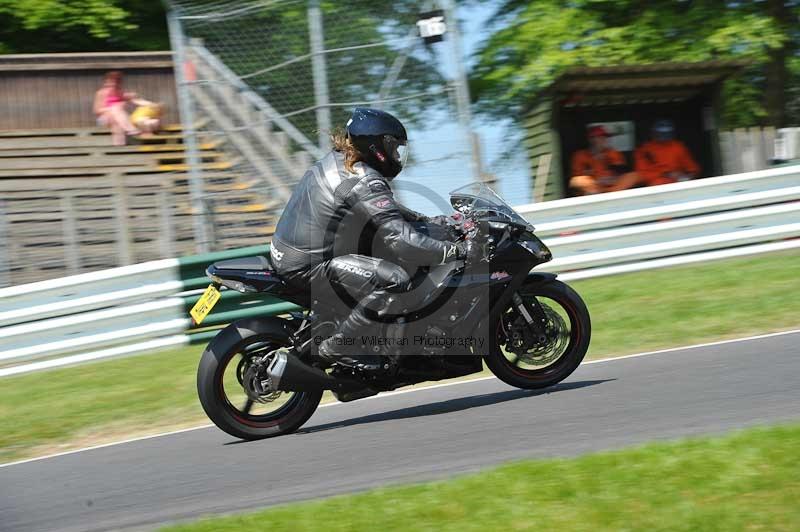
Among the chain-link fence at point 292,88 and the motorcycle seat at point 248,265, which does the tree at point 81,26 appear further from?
the motorcycle seat at point 248,265

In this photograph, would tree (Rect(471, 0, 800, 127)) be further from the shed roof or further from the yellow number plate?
the yellow number plate

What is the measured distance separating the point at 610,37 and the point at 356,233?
12256 mm

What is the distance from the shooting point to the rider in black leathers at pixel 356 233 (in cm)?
616

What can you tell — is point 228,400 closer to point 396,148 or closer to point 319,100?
point 396,148

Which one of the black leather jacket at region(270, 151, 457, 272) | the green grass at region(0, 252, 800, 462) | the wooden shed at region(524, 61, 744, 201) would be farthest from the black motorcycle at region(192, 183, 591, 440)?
the wooden shed at region(524, 61, 744, 201)

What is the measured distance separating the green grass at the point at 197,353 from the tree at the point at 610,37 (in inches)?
276

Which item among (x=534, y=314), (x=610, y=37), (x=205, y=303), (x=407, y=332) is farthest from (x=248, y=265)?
(x=610, y=37)

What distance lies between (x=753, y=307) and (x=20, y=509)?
592cm

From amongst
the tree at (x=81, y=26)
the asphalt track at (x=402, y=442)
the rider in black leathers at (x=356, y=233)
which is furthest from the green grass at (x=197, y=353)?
the tree at (x=81, y=26)

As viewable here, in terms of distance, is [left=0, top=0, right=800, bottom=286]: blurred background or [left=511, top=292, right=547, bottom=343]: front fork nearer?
[left=511, top=292, right=547, bottom=343]: front fork

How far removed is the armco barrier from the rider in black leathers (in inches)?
174

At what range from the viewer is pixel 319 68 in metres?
11.1

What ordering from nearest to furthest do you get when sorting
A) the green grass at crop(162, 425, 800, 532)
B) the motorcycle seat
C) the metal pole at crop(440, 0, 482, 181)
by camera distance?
1. the green grass at crop(162, 425, 800, 532)
2. the motorcycle seat
3. the metal pole at crop(440, 0, 482, 181)

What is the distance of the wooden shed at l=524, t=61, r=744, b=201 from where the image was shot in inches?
563
